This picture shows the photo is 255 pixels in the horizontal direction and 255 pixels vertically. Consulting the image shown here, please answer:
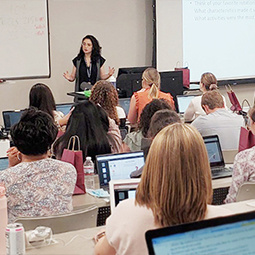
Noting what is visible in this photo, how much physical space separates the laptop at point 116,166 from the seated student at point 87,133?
12.3 inches

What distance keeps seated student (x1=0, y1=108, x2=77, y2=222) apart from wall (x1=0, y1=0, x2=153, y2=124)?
523 centimetres

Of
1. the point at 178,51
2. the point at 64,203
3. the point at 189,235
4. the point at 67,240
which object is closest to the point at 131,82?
the point at 178,51

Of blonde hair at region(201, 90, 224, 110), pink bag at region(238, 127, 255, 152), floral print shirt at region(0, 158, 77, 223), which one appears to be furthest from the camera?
blonde hair at region(201, 90, 224, 110)

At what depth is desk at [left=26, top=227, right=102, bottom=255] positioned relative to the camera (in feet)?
8.11

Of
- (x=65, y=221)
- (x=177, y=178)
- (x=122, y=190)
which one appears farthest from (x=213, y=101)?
(x=177, y=178)

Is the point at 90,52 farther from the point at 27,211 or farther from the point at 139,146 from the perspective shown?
the point at 27,211

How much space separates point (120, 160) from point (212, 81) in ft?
10.7

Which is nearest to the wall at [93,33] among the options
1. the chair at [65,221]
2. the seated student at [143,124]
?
the seated student at [143,124]

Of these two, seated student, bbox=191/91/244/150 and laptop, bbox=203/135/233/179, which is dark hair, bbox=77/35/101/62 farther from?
laptop, bbox=203/135/233/179

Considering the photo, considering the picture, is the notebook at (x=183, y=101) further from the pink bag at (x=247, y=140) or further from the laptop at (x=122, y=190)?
the laptop at (x=122, y=190)

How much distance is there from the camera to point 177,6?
29.5ft

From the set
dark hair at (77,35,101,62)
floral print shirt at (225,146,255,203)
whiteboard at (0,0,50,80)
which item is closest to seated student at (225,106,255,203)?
floral print shirt at (225,146,255,203)

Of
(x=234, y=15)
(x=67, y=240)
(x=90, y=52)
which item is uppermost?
(x=234, y=15)

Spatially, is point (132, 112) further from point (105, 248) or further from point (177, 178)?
point (177, 178)
